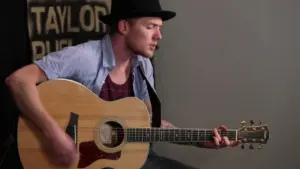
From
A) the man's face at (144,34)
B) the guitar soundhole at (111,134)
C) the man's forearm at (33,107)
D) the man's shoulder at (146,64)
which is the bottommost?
the guitar soundhole at (111,134)

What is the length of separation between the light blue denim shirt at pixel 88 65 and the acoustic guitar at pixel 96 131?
0.06 m

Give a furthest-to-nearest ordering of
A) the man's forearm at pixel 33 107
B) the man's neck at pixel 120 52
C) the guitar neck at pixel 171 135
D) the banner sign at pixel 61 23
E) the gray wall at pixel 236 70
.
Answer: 1. the gray wall at pixel 236 70
2. the banner sign at pixel 61 23
3. the man's neck at pixel 120 52
4. the guitar neck at pixel 171 135
5. the man's forearm at pixel 33 107

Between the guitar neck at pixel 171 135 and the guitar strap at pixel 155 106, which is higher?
the guitar strap at pixel 155 106

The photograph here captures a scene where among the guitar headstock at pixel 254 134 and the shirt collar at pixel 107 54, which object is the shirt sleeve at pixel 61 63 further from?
the guitar headstock at pixel 254 134

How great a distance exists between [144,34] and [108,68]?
0.18 m

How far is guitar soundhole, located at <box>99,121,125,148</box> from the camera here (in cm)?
136

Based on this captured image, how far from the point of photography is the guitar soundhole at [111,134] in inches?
53.4

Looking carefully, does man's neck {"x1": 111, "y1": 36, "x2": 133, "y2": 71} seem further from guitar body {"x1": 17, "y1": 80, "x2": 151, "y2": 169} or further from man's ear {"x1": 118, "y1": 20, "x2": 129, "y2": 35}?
guitar body {"x1": 17, "y1": 80, "x2": 151, "y2": 169}

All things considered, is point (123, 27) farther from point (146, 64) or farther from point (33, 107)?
point (33, 107)

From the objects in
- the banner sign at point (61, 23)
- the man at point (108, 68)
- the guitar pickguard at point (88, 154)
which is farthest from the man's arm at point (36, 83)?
the banner sign at point (61, 23)

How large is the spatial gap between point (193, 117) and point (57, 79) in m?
0.77

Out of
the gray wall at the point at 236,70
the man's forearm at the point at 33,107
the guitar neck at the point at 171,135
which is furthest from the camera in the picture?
the gray wall at the point at 236,70

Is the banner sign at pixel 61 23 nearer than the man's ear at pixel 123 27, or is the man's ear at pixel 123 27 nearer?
the man's ear at pixel 123 27

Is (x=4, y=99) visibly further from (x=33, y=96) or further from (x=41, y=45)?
(x=33, y=96)
